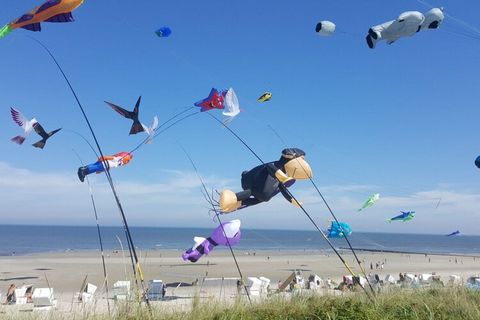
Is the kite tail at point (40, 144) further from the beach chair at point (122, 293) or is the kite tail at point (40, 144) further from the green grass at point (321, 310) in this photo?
the green grass at point (321, 310)

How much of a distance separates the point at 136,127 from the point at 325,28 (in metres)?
3.54

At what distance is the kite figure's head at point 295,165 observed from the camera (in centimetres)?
765

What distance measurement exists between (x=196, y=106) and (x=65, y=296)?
1265 cm

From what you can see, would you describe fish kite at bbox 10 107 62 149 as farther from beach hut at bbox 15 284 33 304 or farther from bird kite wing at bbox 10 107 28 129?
beach hut at bbox 15 284 33 304

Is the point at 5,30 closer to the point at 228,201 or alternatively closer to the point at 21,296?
the point at 228,201

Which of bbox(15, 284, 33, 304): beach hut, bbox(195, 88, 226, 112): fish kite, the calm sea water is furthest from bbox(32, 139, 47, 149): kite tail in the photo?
the calm sea water

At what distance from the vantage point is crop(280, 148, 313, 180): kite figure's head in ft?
25.1

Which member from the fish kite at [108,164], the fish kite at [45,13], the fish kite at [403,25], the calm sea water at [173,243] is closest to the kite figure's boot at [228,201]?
the fish kite at [108,164]

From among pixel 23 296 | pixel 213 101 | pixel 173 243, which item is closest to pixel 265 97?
pixel 213 101

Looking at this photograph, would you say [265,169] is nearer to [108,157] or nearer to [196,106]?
[196,106]

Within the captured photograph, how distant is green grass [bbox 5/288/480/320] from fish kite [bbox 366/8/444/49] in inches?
146

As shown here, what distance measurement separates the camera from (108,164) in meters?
8.44

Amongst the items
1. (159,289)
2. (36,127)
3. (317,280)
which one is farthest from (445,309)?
(317,280)

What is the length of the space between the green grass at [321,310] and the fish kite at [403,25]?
3.71 m
